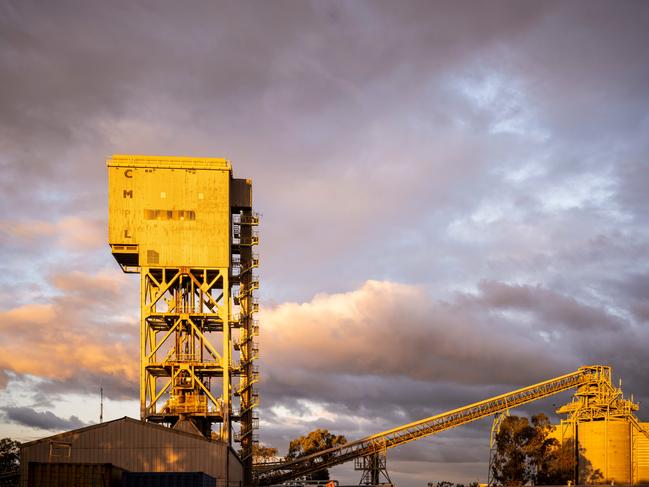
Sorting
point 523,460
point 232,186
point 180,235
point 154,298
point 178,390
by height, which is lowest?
point 523,460

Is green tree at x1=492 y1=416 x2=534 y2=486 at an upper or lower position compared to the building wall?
lower

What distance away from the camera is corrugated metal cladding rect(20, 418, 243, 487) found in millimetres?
69750

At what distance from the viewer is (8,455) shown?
112500mm

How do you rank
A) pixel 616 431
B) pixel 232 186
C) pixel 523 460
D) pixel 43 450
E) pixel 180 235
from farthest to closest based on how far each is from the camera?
pixel 616 431 → pixel 523 460 → pixel 232 186 → pixel 180 235 → pixel 43 450

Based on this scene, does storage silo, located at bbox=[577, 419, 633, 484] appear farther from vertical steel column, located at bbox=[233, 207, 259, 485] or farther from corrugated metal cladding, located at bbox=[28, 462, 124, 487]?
corrugated metal cladding, located at bbox=[28, 462, 124, 487]

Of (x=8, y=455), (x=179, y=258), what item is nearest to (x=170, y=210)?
(x=179, y=258)

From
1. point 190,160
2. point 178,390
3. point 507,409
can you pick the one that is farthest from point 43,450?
point 507,409

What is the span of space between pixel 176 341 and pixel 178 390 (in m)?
4.88

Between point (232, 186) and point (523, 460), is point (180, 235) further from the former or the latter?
point (523, 460)

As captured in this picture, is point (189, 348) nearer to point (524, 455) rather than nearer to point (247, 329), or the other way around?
point (247, 329)

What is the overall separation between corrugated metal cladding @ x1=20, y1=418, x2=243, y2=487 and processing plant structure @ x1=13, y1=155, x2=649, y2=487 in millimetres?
82

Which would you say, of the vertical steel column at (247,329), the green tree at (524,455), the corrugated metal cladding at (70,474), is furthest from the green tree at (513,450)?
the corrugated metal cladding at (70,474)

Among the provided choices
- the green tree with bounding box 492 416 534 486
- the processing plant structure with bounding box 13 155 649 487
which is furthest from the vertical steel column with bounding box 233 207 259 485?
the green tree with bounding box 492 416 534 486

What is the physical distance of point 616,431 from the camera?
107375 mm
